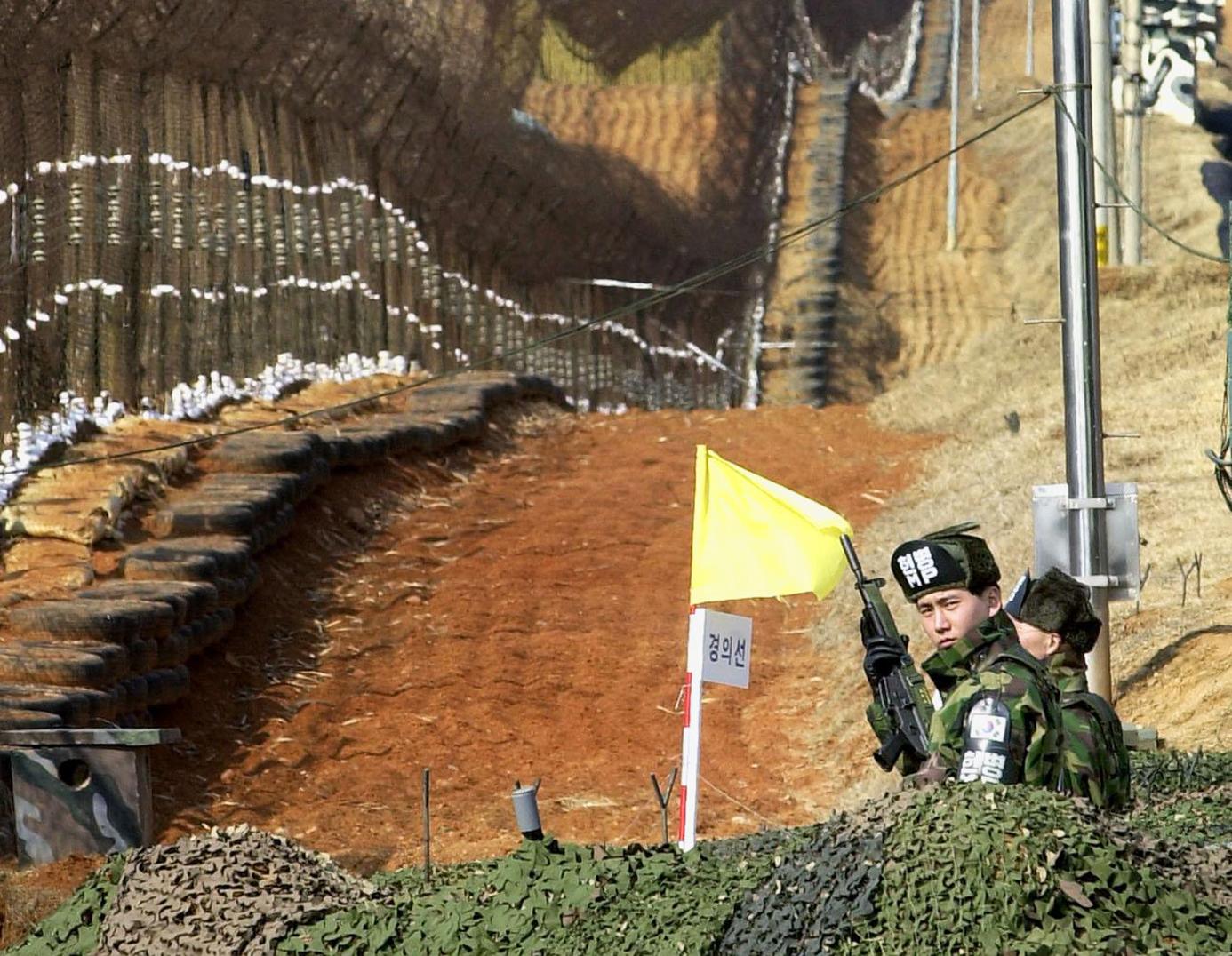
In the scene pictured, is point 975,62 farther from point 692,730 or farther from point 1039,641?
point 1039,641

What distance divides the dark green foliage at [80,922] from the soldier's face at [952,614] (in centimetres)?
280

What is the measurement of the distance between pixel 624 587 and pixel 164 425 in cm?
352

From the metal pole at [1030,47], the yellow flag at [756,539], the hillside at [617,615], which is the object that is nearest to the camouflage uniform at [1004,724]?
the yellow flag at [756,539]

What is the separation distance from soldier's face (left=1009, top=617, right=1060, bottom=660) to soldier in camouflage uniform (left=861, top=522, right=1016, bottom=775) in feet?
1.48

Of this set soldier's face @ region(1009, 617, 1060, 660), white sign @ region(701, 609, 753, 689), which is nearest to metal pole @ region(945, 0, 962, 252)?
white sign @ region(701, 609, 753, 689)

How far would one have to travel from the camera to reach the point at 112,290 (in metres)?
14.6

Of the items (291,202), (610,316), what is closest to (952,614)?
(610,316)

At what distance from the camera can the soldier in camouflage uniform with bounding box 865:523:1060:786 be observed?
507 cm

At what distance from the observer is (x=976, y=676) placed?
518 cm

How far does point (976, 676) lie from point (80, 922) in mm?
3063

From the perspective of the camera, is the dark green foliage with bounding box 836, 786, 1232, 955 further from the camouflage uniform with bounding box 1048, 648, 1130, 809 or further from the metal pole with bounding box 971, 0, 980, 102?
the metal pole with bounding box 971, 0, 980, 102

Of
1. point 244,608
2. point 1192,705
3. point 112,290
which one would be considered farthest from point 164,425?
point 1192,705

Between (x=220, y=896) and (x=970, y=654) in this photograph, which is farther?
(x=220, y=896)

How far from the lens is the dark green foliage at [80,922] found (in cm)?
654
